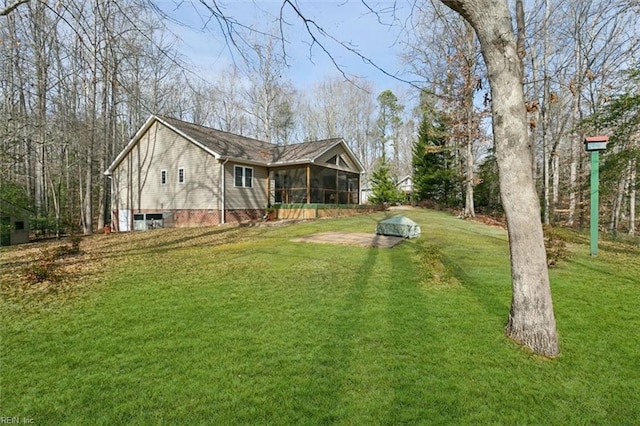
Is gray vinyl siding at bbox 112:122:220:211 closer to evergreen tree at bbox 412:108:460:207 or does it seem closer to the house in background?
the house in background

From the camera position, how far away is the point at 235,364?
2.73 metres

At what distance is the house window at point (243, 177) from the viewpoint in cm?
1625

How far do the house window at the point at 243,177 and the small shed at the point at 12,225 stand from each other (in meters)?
8.57

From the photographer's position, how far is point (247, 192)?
1678 centimetres

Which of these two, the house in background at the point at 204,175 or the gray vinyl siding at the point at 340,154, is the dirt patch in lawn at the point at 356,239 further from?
the gray vinyl siding at the point at 340,154

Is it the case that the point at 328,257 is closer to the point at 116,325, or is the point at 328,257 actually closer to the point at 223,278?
the point at 223,278

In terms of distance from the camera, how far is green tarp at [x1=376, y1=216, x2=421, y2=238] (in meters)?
9.36

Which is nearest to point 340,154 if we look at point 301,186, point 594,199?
point 301,186

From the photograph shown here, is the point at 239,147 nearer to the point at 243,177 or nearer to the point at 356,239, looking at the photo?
the point at 243,177

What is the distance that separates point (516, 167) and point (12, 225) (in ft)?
53.7

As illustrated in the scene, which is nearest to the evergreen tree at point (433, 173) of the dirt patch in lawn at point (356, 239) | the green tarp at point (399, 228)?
the green tarp at point (399, 228)

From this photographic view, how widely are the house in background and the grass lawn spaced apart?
10475 millimetres

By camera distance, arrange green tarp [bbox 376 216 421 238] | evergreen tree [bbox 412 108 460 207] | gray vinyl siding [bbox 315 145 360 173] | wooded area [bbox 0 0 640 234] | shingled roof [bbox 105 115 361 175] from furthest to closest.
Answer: evergreen tree [bbox 412 108 460 207] < gray vinyl siding [bbox 315 145 360 173] < shingled roof [bbox 105 115 361 175] < green tarp [bbox 376 216 421 238] < wooded area [bbox 0 0 640 234]

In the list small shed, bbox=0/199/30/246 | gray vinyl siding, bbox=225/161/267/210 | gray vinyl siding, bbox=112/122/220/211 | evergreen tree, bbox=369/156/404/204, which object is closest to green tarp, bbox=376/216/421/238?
gray vinyl siding, bbox=225/161/267/210
